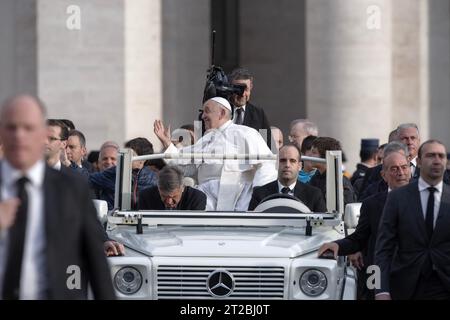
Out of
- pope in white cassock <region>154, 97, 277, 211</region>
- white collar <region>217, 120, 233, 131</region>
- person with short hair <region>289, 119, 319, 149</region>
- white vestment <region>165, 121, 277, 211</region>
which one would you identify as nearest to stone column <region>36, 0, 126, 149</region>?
person with short hair <region>289, 119, 319, 149</region>

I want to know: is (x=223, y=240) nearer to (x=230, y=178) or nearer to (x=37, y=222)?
(x=230, y=178)

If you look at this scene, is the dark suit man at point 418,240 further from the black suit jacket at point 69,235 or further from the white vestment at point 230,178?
the black suit jacket at point 69,235

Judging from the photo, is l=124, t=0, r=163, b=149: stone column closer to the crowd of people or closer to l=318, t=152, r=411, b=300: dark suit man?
the crowd of people

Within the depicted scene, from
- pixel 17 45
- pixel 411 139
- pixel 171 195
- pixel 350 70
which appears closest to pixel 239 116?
pixel 411 139

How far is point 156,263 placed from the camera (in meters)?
10.7

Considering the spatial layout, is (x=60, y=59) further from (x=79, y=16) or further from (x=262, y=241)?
(x=262, y=241)

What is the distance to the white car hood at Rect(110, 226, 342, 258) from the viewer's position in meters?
10.8

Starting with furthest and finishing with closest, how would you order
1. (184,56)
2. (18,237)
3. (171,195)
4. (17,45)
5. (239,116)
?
(184,56) → (17,45) → (239,116) → (171,195) → (18,237)

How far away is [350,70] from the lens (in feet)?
77.2

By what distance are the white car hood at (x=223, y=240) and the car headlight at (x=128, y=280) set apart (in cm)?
18

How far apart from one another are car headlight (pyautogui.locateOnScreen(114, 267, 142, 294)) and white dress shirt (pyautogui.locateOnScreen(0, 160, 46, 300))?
3.78 metres

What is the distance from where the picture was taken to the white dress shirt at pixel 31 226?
271 inches

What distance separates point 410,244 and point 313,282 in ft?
2.60

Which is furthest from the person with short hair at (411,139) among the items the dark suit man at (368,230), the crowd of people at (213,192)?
the dark suit man at (368,230)
